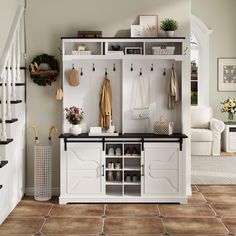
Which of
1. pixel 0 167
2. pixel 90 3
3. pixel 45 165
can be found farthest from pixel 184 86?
pixel 0 167

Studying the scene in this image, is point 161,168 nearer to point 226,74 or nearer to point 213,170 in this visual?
point 213,170

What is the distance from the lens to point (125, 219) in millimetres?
5324

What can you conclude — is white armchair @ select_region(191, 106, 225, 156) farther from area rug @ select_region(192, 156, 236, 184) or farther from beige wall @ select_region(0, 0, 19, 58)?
beige wall @ select_region(0, 0, 19, 58)

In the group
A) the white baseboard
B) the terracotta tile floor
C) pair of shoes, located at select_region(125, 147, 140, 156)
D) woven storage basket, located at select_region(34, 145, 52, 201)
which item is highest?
pair of shoes, located at select_region(125, 147, 140, 156)

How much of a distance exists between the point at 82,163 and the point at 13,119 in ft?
3.42

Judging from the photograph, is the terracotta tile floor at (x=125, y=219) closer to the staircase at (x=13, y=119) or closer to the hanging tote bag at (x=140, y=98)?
the staircase at (x=13, y=119)

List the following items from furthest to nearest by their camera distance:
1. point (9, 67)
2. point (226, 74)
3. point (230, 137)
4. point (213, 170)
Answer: point (226, 74) → point (230, 137) → point (213, 170) → point (9, 67)

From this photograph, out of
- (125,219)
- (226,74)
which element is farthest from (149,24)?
(226,74)

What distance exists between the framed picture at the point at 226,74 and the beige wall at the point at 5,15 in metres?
5.73

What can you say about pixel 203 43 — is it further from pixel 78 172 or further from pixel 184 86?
pixel 78 172

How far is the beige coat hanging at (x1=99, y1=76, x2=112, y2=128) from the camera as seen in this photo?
6281mm

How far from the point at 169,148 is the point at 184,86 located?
913 millimetres

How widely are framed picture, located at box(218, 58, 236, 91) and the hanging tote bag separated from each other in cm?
482

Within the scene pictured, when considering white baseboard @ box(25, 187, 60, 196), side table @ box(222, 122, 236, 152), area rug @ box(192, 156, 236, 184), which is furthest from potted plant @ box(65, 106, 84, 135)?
side table @ box(222, 122, 236, 152)
